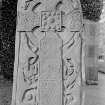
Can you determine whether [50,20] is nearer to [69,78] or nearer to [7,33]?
[69,78]

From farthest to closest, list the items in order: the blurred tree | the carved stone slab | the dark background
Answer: the blurred tree, the dark background, the carved stone slab

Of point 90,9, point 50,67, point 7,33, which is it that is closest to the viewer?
point 50,67

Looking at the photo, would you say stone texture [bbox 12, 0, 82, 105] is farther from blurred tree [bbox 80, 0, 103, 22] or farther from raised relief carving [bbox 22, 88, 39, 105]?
blurred tree [bbox 80, 0, 103, 22]

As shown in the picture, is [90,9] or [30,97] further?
[90,9]

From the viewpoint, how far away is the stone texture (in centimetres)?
445

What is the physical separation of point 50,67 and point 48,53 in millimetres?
215

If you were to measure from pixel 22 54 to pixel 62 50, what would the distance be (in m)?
0.61

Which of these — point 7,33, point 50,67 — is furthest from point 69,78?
point 7,33

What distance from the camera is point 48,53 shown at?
4.46 meters

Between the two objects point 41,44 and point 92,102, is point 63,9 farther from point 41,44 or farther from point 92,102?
point 92,102

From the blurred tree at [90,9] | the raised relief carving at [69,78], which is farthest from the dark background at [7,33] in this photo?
the raised relief carving at [69,78]

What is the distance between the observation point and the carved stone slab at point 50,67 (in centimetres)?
445

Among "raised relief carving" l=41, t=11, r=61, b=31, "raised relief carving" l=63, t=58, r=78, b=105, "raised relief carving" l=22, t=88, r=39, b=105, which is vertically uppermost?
"raised relief carving" l=41, t=11, r=61, b=31

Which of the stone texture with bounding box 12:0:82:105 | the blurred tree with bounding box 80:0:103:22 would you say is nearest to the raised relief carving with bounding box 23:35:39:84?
the stone texture with bounding box 12:0:82:105
